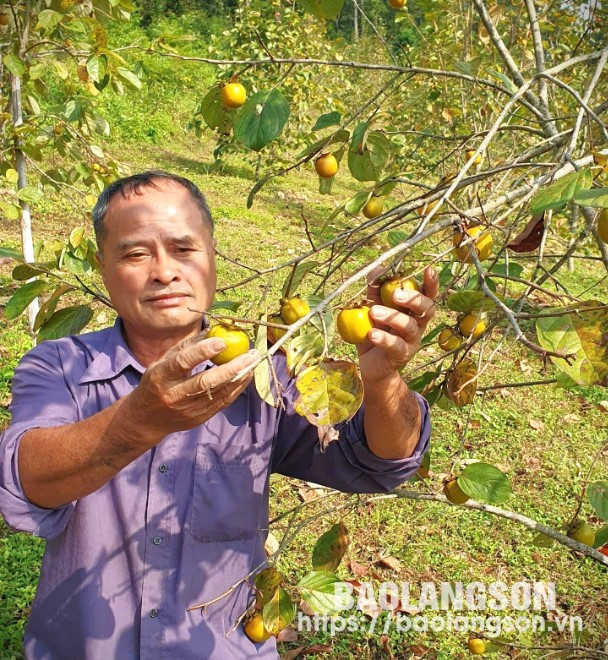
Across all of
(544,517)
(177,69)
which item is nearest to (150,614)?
(544,517)

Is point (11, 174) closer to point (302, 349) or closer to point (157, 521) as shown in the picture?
point (157, 521)

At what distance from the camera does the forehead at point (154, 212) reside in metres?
1.29

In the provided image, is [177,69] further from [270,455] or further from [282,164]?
[270,455]

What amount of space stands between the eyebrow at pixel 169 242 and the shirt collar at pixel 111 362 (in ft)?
0.66

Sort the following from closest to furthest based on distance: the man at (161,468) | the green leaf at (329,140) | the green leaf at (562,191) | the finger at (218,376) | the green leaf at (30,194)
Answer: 1. the finger at (218,376)
2. the green leaf at (562,191)
3. the man at (161,468)
4. the green leaf at (329,140)
5. the green leaf at (30,194)

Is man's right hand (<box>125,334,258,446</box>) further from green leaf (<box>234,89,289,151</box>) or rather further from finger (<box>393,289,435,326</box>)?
green leaf (<box>234,89,289,151</box>)

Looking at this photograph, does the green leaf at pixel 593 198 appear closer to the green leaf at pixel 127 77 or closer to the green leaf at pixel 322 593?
the green leaf at pixel 322 593

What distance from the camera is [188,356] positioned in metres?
0.78

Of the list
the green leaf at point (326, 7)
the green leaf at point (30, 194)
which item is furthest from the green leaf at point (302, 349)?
the green leaf at point (30, 194)

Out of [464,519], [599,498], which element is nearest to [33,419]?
[599,498]

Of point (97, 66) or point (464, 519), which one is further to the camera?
point (464, 519)

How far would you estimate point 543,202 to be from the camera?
86cm

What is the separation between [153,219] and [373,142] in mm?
492

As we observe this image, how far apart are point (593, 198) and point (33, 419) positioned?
0.92m
